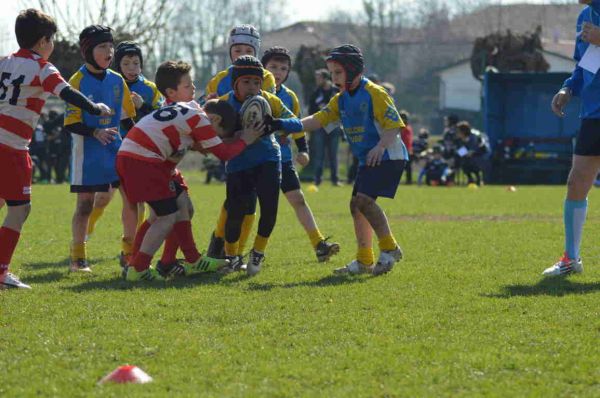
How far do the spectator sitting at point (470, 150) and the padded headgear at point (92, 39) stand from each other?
1758 centimetres

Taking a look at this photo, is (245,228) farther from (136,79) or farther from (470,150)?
(470,150)

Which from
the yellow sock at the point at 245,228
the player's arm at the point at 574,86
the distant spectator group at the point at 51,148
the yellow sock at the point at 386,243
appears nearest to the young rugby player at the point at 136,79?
the yellow sock at the point at 245,228

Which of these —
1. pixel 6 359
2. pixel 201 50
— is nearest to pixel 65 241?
pixel 6 359

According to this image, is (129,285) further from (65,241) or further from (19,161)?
(65,241)

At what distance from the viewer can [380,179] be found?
8391 mm

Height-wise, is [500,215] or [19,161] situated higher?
[19,161]

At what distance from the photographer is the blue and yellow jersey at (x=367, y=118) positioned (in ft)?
27.1

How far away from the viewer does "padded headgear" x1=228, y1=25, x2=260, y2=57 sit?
368 inches

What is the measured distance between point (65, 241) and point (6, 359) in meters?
6.07

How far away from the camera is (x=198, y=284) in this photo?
7883 millimetres

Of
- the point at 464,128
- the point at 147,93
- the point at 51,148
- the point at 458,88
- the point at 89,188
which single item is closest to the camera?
the point at 89,188

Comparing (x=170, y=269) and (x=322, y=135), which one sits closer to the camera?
(x=170, y=269)

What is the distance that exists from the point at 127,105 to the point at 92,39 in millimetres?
676

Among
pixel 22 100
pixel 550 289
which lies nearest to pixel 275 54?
pixel 22 100
